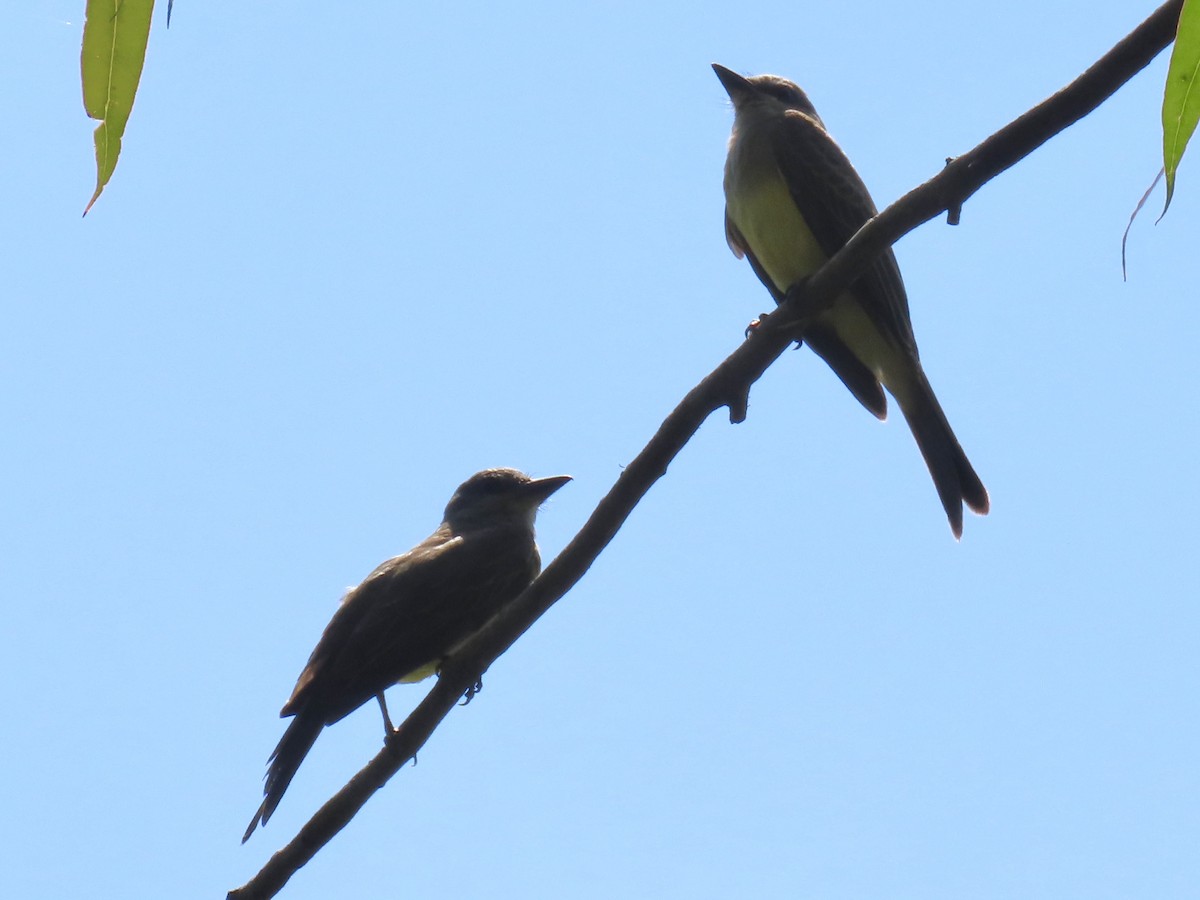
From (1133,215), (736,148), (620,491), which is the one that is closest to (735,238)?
(736,148)

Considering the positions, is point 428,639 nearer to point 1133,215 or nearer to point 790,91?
point 790,91

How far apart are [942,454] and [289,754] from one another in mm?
2813

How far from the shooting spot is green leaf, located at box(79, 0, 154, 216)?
60.6 inches

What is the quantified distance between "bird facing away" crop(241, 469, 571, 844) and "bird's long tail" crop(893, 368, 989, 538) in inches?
68.7

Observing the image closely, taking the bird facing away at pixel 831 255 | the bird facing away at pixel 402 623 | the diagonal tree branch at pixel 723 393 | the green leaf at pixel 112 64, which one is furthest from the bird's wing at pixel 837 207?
the green leaf at pixel 112 64

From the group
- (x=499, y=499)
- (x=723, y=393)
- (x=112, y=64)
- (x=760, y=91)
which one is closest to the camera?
(x=112, y=64)

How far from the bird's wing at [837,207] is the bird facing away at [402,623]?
1.87 metres

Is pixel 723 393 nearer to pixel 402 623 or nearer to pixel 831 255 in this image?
pixel 831 255

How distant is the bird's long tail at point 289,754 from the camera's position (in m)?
5.14

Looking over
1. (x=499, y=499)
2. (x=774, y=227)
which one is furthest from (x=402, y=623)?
(x=774, y=227)

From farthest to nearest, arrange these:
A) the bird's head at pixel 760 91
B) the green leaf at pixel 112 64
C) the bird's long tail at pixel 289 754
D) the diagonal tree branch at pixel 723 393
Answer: the bird's head at pixel 760 91 < the bird's long tail at pixel 289 754 < the diagonal tree branch at pixel 723 393 < the green leaf at pixel 112 64

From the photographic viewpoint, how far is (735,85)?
6.65 meters

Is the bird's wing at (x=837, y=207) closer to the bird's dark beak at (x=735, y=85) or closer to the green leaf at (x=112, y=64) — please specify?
the bird's dark beak at (x=735, y=85)

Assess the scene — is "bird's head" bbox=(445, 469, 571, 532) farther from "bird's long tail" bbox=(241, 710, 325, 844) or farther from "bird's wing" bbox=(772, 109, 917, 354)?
"bird's wing" bbox=(772, 109, 917, 354)
